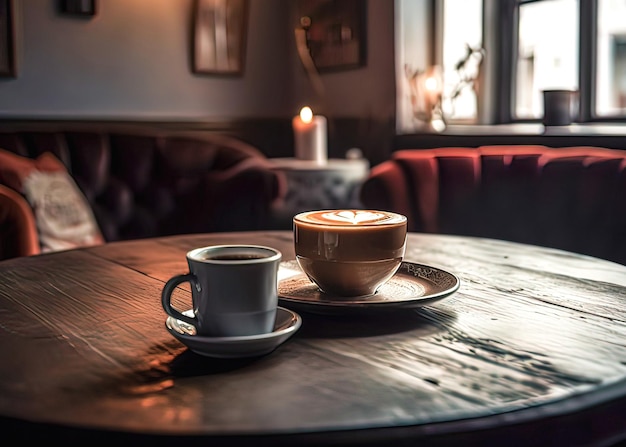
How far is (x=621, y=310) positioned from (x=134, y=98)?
10.1 ft

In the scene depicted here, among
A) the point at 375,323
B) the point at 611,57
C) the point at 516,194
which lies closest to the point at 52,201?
the point at 516,194

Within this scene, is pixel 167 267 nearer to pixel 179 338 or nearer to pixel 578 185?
pixel 179 338

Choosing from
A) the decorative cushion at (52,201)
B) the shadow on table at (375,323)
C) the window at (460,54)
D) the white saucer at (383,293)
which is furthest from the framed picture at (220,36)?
the shadow on table at (375,323)

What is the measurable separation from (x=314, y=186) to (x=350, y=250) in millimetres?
2237

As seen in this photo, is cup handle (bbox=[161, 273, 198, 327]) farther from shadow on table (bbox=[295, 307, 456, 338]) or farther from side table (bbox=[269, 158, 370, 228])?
side table (bbox=[269, 158, 370, 228])

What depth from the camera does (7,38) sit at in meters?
3.15

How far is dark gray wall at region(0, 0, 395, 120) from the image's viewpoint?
3277mm

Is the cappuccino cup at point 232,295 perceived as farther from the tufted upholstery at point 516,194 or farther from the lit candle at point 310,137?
the lit candle at point 310,137

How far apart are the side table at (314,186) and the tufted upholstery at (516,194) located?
0.50 m

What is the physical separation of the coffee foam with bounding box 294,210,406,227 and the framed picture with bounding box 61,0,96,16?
2810mm

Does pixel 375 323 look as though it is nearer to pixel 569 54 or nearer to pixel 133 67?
pixel 569 54

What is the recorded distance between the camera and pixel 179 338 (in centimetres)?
70

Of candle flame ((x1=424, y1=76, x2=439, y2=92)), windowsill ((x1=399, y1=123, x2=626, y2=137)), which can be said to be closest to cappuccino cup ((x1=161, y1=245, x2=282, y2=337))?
windowsill ((x1=399, y1=123, x2=626, y2=137))

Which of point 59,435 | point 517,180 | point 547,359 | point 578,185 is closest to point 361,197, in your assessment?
point 517,180
